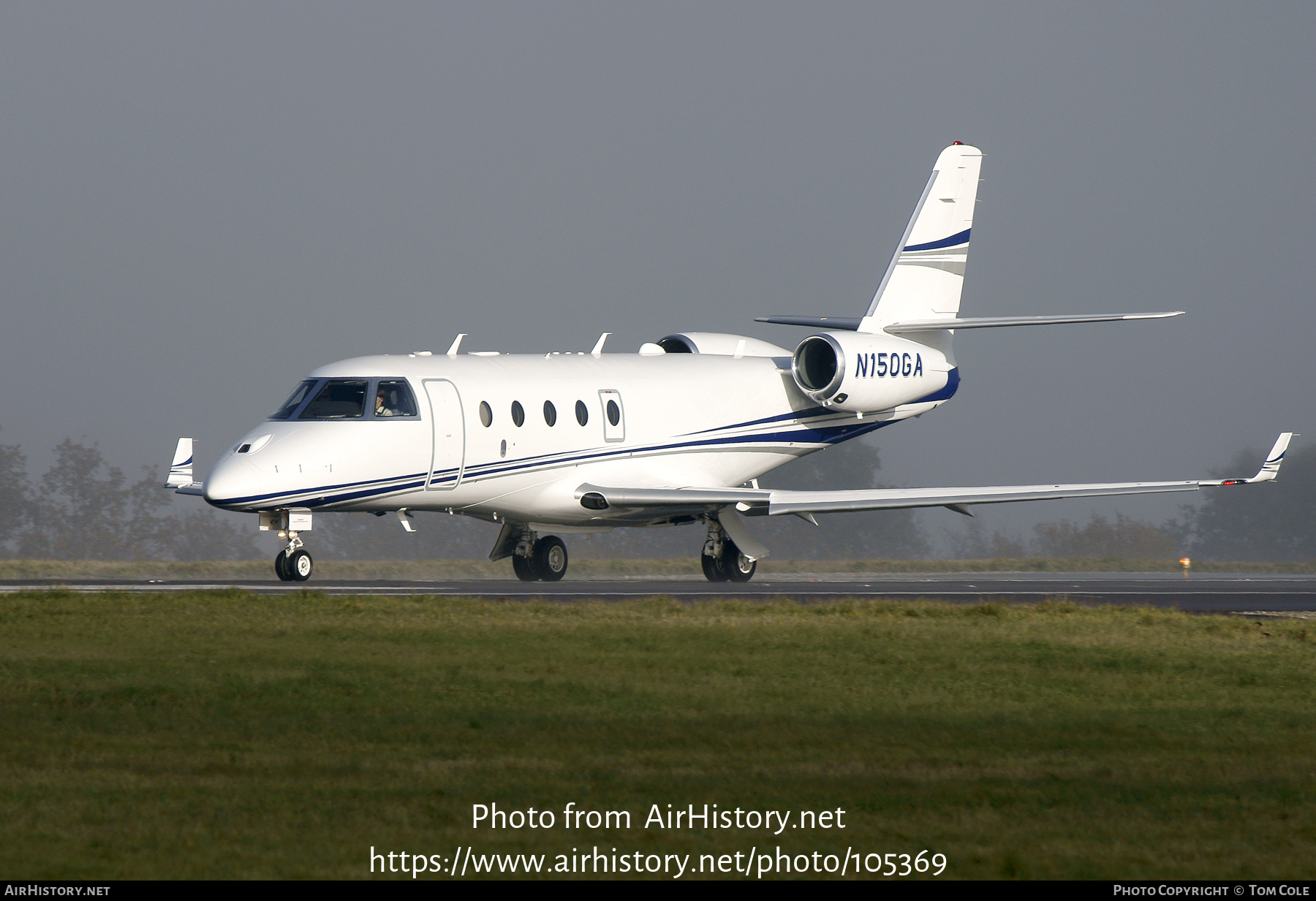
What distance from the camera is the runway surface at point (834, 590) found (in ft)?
73.1

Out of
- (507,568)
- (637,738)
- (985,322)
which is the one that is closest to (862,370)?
(985,322)

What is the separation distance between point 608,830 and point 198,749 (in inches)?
128

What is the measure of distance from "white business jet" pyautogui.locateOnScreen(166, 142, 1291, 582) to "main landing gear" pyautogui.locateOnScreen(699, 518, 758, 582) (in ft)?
0.10

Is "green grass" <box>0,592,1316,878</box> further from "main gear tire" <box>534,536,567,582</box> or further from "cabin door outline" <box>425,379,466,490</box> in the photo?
"main gear tire" <box>534,536,567,582</box>

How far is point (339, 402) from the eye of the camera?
2483 cm

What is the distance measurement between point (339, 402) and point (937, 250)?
46.6ft

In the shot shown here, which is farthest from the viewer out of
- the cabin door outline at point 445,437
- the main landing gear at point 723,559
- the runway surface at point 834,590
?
the main landing gear at point 723,559

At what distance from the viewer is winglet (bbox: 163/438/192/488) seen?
29078 millimetres

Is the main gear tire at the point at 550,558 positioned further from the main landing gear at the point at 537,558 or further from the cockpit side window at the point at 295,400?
the cockpit side window at the point at 295,400

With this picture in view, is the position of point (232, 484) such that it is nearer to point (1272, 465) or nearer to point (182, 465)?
point (182, 465)

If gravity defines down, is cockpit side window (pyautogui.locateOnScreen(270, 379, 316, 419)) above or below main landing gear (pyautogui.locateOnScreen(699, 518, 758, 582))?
above

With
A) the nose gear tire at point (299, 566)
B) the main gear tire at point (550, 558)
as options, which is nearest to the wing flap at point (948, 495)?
the main gear tire at point (550, 558)

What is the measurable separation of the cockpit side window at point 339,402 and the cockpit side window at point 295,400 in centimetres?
20

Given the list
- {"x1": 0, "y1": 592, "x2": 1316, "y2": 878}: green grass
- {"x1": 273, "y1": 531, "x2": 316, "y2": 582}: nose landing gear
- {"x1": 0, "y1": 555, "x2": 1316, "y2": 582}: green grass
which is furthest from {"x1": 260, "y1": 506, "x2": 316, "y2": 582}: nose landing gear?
{"x1": 0, "y1": 592, "x2": 1316, "y2": 878}: green grass
